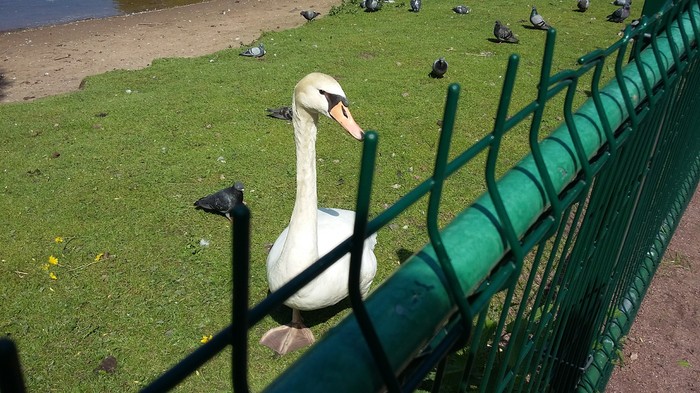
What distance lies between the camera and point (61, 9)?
1678 cm

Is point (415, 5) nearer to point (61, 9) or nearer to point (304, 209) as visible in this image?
point (304, 209)

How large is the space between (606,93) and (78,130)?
670 cm

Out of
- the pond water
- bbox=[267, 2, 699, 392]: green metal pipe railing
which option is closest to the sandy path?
the pond water

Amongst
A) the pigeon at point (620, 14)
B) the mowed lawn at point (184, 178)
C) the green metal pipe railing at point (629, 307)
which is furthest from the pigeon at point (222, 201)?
the pigeon at point (620, 14)

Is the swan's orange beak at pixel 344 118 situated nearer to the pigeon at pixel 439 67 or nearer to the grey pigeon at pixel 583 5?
the pigeon at pixel 439 67

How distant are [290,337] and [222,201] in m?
1.61

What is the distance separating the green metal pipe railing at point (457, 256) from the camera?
750 mm

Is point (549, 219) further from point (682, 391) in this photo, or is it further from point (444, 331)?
point (682, 391)

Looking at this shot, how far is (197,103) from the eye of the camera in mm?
7770

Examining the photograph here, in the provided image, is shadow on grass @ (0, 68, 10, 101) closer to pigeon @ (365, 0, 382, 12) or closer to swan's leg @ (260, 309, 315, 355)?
pigeon @ (365, 0, 382, 12)

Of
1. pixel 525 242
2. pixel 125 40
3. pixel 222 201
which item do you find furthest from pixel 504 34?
pixel 525 242

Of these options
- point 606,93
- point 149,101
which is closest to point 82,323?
point 606,93

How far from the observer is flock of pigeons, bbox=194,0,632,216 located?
207 inches

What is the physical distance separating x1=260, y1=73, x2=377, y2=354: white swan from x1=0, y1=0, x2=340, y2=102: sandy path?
22.4 feet
